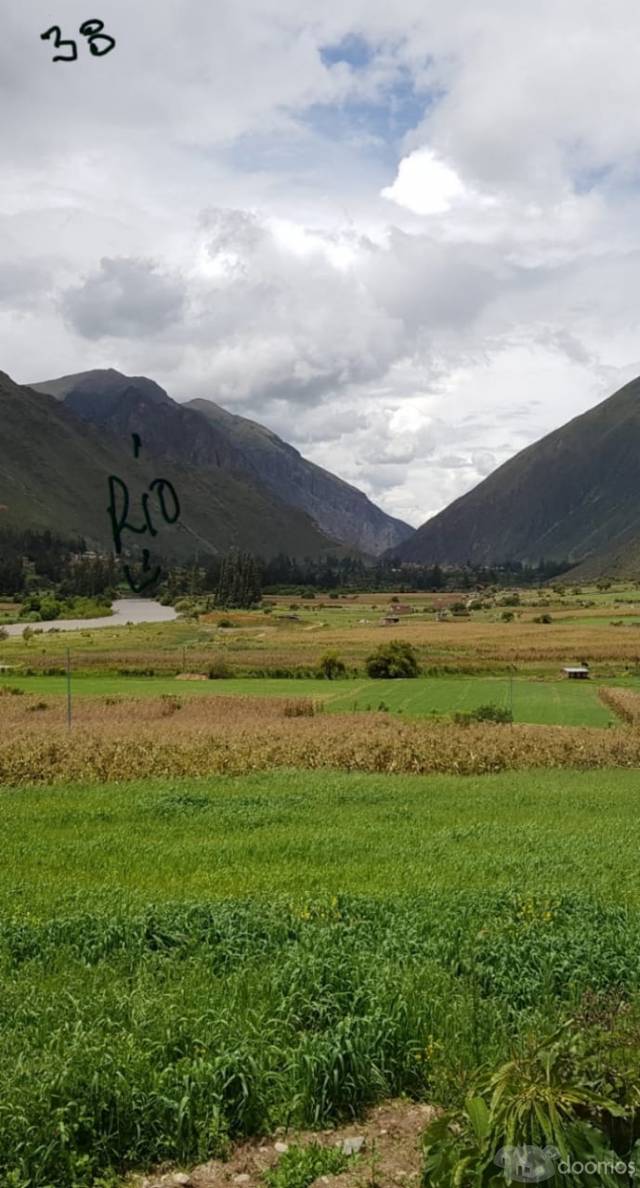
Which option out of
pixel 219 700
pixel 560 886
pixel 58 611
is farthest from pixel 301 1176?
pixel 58 611

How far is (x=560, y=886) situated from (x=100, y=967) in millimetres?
6368

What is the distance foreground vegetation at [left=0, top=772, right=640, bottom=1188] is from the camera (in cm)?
590

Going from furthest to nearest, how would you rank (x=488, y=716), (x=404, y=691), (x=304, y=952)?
(x=404, y=691)
(x=488, y=716)
(x=304, y=952)

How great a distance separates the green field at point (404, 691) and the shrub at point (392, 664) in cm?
205

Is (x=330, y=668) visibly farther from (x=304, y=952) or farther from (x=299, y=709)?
(x=304, y=952)

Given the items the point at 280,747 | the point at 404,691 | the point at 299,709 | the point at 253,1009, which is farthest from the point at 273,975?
the point at 404,691

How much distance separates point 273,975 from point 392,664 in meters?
67.3

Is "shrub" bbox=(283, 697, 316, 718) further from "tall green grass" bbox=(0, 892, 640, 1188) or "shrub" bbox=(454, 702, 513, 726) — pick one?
"tall green grass" bbox=(0, 892, 640, 1188)

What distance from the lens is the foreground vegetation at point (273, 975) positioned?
5902 millimetres

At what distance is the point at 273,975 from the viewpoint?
793cm
